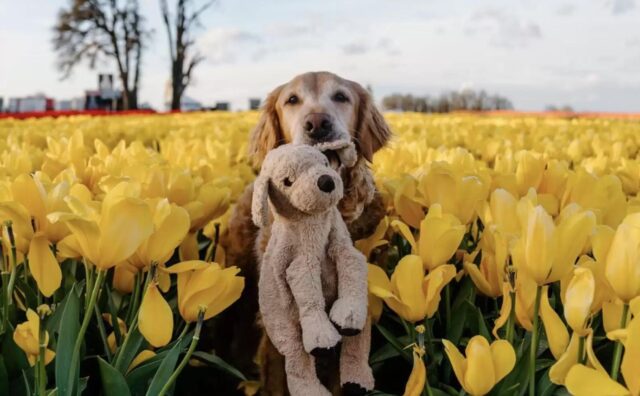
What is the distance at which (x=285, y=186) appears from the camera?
134cm

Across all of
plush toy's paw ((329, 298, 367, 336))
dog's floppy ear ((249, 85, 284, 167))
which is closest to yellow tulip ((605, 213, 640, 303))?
plush toy's paw ((329, 298, 367, 336))

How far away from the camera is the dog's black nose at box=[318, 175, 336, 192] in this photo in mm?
1278

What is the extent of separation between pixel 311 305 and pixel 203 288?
191mm

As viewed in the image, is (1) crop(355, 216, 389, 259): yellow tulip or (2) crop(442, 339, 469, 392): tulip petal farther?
(1) crop(355, 216, 389, 259): yellow tulip

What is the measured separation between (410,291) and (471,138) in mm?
4511

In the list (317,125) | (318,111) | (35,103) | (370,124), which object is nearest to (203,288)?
(317,125)

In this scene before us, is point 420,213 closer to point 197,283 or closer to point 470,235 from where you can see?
point 470,235

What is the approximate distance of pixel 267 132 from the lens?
2.48 m

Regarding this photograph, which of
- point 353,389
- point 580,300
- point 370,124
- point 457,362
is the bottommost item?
point 353,389

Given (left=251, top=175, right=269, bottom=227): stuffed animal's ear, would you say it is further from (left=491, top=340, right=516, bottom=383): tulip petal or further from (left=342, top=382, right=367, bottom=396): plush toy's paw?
(left=491, top=340, right=516, bottom=383): tulip petal

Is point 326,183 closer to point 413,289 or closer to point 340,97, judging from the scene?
point 413,289

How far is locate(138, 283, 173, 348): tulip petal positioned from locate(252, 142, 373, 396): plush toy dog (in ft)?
0.68

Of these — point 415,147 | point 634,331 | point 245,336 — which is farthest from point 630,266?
point 415,147

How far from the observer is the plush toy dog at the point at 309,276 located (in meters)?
1.26
